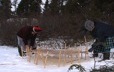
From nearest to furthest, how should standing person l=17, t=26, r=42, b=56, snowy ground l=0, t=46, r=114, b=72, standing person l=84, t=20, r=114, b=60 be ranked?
snowy ground l=0, t=46, r=114, b=72 < standing person l=84, t=20, r=114, b=60 < standing person l=17, t=26, r=42, b=56

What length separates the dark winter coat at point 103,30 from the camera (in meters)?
12.3

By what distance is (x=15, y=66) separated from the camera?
1223 centimetres

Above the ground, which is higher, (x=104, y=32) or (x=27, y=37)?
(x=104, y=32)

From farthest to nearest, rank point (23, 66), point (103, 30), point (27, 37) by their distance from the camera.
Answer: point (27, 37), point (103, 30), point (23, 66)

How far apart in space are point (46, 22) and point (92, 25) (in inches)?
323

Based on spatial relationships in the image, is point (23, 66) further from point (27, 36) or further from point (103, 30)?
point (27, 36)

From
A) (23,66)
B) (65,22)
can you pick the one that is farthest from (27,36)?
(65,22)

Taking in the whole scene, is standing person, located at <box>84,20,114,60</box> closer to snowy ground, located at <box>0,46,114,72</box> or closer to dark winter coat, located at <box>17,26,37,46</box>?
snowy ground, located at <box>0,46,114,72</box>

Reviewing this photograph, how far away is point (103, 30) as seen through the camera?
40.7 feet

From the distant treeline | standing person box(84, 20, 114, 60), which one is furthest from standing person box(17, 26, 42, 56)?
the distant treeline

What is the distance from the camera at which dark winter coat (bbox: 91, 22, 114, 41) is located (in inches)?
485

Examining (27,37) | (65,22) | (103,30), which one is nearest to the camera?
(103,30)

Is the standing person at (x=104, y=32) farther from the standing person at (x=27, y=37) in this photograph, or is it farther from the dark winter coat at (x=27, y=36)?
the dark winter coat at (x=27, y=36)

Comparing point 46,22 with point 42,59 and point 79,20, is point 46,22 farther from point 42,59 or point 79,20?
point 42,59
